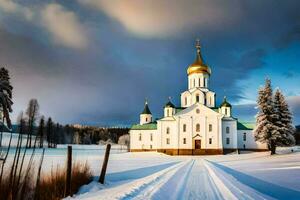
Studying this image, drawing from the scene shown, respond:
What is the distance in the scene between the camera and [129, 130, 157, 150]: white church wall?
75.2 metres

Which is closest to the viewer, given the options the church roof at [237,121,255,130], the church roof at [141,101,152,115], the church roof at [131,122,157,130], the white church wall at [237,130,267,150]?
the white church wall at [237,130,267,150]

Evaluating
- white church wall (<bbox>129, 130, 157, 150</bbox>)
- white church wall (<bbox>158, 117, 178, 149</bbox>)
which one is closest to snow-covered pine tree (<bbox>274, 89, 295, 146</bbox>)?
white church wall (<bbox>158, 117, 178, 149</bbox>)

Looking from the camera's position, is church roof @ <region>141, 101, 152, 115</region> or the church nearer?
the church

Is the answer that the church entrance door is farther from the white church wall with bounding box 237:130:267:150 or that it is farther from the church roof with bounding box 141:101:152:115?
the church roof with bounding box 141:101:152:115

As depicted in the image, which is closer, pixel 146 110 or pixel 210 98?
pixel 210 98

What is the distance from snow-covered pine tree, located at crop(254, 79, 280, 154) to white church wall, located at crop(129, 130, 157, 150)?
92.6 feet

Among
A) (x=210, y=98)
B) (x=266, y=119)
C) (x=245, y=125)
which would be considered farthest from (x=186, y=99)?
(x=266, y=119)

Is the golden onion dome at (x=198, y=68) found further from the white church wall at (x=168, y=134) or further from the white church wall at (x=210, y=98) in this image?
the white church wall at (x=168, y=134)

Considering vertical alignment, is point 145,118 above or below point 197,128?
above

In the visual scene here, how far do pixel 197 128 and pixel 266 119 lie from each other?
2083 cm

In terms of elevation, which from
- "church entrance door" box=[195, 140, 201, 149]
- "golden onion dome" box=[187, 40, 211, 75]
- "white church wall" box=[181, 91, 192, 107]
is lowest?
"church entrance door" box=[195, 140, 201, 149]

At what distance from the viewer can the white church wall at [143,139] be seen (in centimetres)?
7525

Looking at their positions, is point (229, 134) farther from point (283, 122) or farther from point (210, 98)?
point (283, 122)

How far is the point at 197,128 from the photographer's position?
2746 inches
